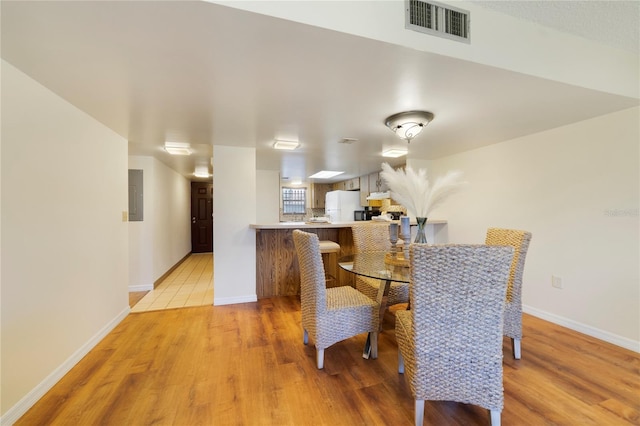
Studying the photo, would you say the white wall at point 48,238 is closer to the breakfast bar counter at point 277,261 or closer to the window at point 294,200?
the breakfast bar counter at point 277,261

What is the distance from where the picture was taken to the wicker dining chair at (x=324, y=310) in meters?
1.83

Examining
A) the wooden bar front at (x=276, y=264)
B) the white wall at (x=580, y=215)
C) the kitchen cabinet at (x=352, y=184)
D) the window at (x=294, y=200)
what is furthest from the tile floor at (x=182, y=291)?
the white wall at (x=580, y=215)

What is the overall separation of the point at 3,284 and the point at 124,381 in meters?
0.92

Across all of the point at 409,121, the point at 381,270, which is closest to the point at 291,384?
the point at 381,270

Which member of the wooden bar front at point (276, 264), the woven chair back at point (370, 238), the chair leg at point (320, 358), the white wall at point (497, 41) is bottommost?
the chair leg at point (320, 358)

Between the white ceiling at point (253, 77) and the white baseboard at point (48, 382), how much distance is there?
6.20 ft

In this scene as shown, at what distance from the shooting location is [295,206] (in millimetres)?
7426

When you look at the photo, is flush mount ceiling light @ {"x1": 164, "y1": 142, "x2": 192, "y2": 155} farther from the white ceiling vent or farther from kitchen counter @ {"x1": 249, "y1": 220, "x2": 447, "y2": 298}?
the white ceiling vent

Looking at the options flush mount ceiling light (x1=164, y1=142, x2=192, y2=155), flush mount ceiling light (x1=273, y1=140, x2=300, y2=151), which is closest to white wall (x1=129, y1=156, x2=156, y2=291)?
flush mount ceiling light (x1=164, y1=142, x2=192, y2=155)

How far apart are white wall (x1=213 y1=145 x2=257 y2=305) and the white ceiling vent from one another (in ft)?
8.04

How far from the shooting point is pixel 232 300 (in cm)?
329

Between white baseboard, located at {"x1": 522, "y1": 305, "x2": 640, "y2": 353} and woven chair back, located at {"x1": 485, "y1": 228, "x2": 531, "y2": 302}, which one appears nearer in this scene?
woven chair back, located at {"x1": 485, "y1": 228, "x2": 531, "y2": 302}

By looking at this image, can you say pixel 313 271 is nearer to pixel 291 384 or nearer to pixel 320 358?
pixel 320 358

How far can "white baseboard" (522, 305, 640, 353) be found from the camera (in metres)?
2.14
